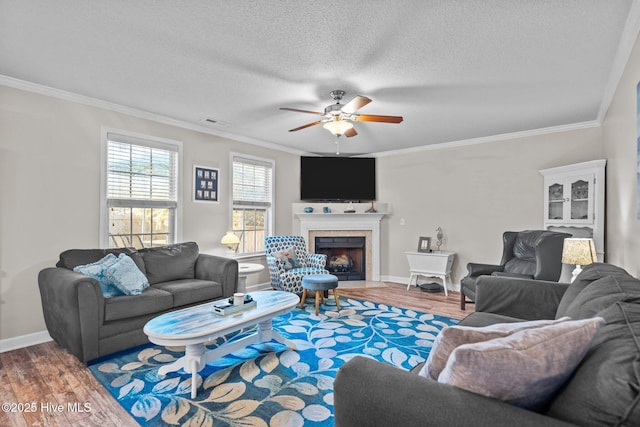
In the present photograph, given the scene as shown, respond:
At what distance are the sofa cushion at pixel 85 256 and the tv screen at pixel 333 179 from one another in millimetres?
3263

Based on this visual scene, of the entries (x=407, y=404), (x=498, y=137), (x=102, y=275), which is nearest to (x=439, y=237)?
(x=498, y=137)

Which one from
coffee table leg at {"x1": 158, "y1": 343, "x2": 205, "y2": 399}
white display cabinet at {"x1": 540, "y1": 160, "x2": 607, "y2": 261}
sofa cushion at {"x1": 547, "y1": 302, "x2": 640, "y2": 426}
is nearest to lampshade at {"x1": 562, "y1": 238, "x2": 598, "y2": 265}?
white display cabinet at {"x1": 540, "y1": 160, "x2": 607, "y2": 261}

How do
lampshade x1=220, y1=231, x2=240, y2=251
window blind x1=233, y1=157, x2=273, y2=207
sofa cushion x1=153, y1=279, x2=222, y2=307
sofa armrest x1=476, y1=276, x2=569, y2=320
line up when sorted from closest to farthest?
sofa armrest x1=476, y1=276, x2=569, y2=320
sofa cushion x1=153, y1=279, x2=222, y2=307
lampshade x1=220, y1=231, x2=240, y2=251
window blind x1=233, y1=157, x2=273, y2=207

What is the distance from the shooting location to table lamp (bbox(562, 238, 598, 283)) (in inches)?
106

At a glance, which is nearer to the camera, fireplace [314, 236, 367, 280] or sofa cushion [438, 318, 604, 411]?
sofa cushion [438, 318, 604, 411]

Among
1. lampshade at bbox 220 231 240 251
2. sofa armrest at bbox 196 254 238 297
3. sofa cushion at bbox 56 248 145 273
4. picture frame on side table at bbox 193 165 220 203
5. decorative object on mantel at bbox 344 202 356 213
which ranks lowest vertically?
sofa armrest at bbox 196 254 238 297

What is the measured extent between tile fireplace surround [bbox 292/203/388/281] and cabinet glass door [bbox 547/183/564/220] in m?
2.64

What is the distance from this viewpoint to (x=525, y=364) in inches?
35.9

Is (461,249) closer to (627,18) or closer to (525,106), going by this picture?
(525,106)

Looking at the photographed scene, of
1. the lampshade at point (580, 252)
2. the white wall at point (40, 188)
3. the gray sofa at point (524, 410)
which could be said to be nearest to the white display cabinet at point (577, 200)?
the lampshade at point (580, 252)

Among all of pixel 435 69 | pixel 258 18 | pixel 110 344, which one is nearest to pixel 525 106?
pixel 435 69

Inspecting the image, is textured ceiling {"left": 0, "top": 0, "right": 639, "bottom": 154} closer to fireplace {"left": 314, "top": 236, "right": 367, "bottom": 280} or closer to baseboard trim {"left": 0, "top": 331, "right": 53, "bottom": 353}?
baseboard trim {"left": 0, "top": 331, "right": 53, "bottom": 353}

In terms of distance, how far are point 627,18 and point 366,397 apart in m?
2.87

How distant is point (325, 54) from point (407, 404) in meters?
2.48
